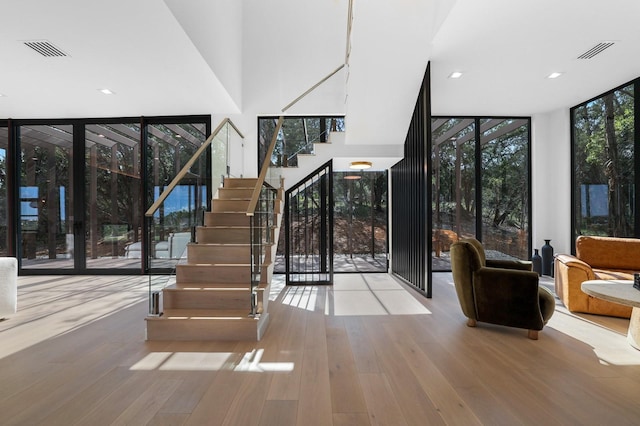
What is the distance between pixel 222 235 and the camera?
4.31 m

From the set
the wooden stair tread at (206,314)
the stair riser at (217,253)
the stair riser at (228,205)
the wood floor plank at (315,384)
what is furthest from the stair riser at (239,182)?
the wood floor plank at (315,384)

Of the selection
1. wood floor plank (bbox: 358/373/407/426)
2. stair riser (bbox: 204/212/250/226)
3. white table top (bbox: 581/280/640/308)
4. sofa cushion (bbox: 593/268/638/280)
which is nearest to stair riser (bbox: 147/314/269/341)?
wood floor plank (bbox: 358/373/407/426)

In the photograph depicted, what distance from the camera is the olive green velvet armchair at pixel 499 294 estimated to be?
3.11 meters

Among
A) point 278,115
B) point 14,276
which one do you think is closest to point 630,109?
point 278,115

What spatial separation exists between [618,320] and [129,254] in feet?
24.5

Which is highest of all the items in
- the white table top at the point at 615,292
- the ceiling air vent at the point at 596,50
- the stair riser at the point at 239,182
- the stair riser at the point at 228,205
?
the ceiling air vent at the point at 596,50

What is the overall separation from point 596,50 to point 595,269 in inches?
111

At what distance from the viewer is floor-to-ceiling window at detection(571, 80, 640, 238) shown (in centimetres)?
500

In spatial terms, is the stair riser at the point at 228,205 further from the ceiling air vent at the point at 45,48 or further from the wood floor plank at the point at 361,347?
the ceiling air vent at the point at 45,48

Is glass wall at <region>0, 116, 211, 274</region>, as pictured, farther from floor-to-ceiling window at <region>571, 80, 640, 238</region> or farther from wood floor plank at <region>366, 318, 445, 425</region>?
floor-to-ceiling window at <region>571, 80, 640, 238</region>

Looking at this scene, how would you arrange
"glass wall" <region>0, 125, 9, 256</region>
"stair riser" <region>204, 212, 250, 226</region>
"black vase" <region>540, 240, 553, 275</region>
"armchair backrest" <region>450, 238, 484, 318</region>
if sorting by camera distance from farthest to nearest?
"glass wall" <region>0, 125, 9, 256</region> → "black vase" <region>540, 240, 553, 275</region> → "stair riser" <region>204, 212, 250, 226</region> → "armchair backrest" <region>450, 238, 484, 318</region>

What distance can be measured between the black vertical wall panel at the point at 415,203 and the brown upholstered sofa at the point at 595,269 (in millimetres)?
1625

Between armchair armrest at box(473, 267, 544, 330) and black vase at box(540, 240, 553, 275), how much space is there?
356 cm

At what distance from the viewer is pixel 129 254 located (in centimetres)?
627
